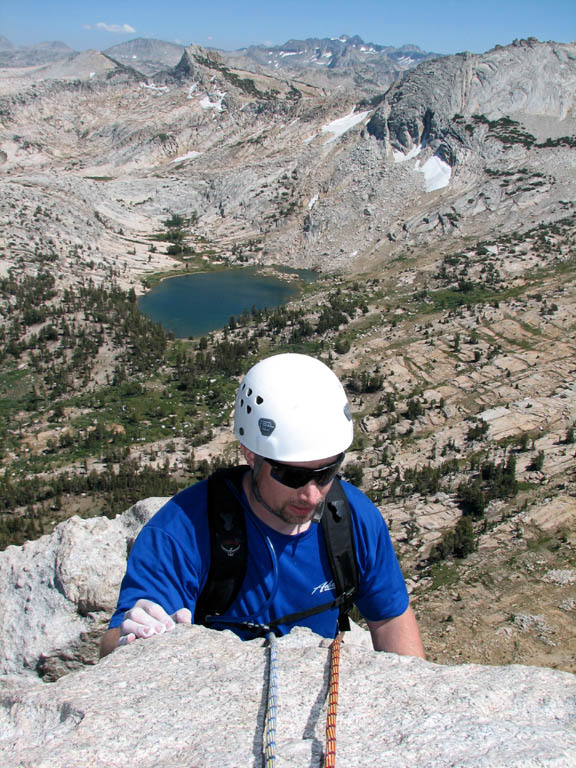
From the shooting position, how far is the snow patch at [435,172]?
6047 centimetres

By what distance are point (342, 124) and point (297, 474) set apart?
83614mm

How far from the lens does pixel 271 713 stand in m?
2.31

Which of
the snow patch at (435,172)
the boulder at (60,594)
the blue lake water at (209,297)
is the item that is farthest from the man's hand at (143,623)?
the snow patch at (435,172)

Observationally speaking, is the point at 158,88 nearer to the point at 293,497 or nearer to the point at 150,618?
the point at 293,497

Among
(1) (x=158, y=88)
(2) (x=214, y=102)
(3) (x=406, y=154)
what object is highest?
(1) (x=158, y=88)

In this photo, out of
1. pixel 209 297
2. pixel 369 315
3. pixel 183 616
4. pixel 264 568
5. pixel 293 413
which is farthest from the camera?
pixel 209 297

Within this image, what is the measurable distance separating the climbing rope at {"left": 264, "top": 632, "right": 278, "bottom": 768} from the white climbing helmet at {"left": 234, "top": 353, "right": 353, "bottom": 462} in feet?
3.78

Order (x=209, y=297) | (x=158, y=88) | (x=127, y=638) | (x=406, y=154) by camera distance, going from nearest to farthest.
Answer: (x=127, y=638), (x=209, y=297), (x=406, y=154), (x=158, y=88)

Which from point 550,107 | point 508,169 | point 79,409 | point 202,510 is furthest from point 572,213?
point 202,510

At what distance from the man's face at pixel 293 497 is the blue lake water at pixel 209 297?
35257 mm

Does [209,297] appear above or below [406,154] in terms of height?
below

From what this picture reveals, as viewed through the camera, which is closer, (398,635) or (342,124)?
(398,635)

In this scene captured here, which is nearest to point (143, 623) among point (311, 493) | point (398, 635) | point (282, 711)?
point (282, 711)

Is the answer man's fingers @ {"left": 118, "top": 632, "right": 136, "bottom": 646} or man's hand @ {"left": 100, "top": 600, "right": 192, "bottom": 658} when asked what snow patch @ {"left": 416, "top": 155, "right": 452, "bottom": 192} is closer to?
man's hand @ {"left": 100, "top": 600, "right": 192, "bottom": 658}
